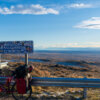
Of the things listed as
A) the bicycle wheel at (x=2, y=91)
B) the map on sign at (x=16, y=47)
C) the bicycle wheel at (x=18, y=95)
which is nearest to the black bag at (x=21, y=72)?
the bicycle wheel at (x=18, y=95)

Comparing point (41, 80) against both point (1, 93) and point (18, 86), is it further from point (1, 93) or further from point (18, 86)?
point (1, 93)

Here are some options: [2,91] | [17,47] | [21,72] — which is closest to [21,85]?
[21,72]

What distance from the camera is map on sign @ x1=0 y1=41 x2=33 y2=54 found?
770cm

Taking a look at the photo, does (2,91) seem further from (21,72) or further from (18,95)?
(21,72)

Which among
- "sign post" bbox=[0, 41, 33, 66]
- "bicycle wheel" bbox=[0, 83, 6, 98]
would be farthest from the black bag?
"sign post" bbox=[0, 41, 33, 66]

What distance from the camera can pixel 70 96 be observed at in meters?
6.90

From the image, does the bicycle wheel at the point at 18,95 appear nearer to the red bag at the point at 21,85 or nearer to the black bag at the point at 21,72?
the red bag at the point at 21,85

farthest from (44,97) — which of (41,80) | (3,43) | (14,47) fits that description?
(3,43)

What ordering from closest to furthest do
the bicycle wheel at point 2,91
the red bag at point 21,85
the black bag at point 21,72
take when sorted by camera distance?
the black bag at point 21,72, the red bag at point 21,85, the bicycle wheel at point 2,91

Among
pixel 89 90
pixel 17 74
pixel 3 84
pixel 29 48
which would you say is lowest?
pixel 89 90

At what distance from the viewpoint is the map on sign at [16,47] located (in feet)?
25.2

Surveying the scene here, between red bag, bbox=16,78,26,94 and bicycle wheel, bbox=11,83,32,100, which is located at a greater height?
red bag, bbox=16,78,26,94

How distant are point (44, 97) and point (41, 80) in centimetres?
64

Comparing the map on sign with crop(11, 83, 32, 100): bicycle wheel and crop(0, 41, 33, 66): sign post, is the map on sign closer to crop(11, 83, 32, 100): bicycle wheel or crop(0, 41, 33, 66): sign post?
crop(0, 41, 33, 66): sign post
